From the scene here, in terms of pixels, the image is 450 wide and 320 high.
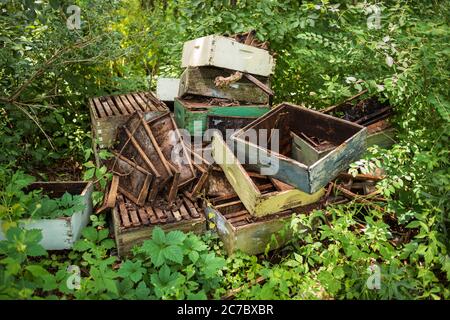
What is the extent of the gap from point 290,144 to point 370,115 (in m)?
1.09

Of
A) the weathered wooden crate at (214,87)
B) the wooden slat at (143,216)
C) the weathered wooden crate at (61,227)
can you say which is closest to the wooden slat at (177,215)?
the wooden slat at (143,216)

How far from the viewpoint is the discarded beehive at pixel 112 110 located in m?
3.74

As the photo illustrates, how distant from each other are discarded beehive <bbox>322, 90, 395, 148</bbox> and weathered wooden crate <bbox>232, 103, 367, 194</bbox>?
51 centimetres

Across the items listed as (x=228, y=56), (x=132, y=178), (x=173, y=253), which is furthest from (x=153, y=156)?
(x=228, y=56)

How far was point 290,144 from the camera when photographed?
12.8 ft

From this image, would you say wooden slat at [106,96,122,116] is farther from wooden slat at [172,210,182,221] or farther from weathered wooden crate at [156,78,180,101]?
wooden slat at [172,210,182,221]

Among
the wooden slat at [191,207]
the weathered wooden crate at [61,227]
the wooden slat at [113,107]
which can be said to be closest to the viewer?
the weathered wooden crate at [61,227]

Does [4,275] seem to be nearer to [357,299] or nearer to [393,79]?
[357,299]

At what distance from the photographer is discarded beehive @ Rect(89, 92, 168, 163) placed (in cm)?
374

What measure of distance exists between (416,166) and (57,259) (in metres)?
3.15

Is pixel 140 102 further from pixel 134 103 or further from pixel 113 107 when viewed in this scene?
pixel 113 107

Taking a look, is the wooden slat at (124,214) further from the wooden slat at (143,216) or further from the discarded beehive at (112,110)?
the discarded beehive at (112,110)

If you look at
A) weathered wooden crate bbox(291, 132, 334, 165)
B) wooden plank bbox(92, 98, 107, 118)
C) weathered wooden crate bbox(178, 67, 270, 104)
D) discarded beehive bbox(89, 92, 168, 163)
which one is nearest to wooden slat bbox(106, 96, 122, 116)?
discarded beehive bbox(89, 92, 168, 163)

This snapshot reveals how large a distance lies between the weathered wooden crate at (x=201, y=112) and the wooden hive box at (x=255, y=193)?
1.79 feet
